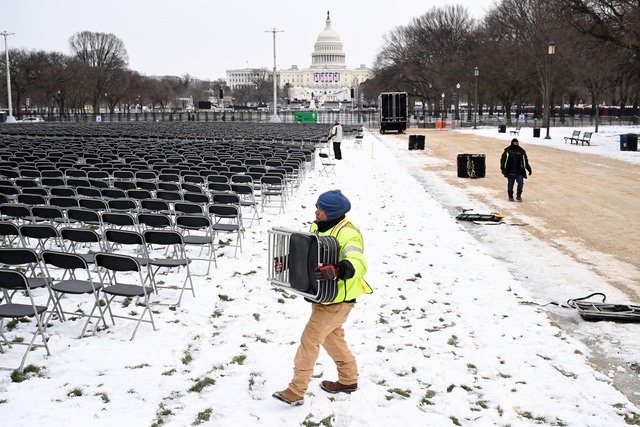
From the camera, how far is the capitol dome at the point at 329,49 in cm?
18700

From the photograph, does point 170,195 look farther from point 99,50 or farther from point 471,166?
point 99,50

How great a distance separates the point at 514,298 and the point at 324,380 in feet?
11.8

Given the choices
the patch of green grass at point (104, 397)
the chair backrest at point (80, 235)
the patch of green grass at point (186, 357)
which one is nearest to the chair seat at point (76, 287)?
the chair backrest at point (80, 235)

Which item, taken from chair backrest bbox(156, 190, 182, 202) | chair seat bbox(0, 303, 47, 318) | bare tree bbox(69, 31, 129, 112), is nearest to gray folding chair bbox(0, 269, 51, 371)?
chair seat bbox(0, 303, 47, 318)

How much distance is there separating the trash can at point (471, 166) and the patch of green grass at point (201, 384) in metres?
17.2

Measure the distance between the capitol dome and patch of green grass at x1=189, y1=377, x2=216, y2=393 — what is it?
7383 inches

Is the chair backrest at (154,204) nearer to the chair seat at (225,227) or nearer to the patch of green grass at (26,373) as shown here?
the chair seat at (225,227)

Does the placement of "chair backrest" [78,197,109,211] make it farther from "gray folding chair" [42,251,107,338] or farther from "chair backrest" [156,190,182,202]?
"gray folding chair" [42,251,107,338]

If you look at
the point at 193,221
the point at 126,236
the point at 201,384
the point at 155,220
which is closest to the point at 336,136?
the point at 155,220

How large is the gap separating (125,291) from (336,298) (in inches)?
112

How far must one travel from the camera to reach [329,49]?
189 m

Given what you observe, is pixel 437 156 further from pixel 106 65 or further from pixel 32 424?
pixel 106 65

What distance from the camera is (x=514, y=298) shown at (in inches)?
324

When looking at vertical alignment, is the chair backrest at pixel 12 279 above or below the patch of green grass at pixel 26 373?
above
